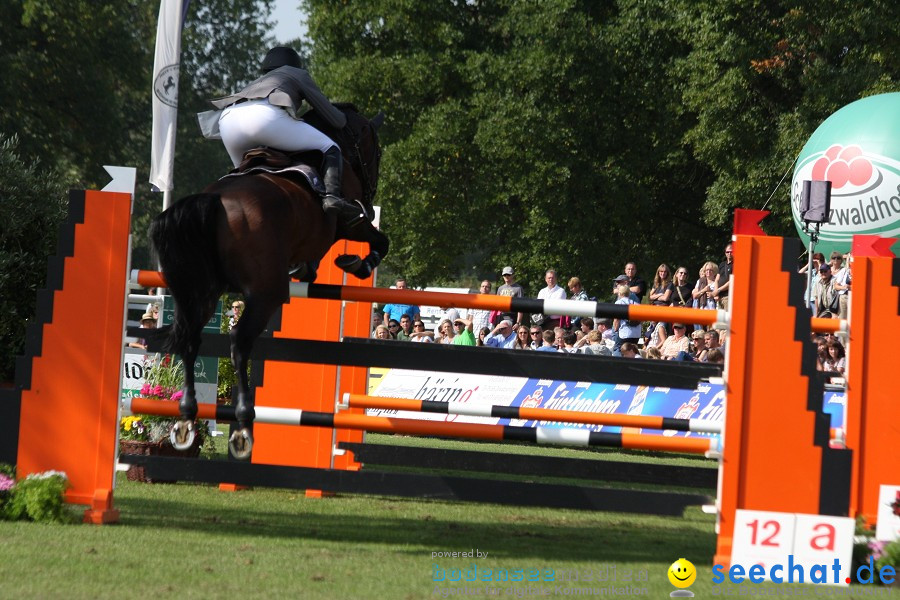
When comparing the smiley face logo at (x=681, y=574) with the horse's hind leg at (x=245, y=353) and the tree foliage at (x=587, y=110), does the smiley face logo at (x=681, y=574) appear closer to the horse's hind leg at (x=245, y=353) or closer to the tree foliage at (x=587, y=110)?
the horse's hind leg at (x=245, y=353)

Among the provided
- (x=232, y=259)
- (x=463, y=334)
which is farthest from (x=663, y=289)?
(x=232, y=259)

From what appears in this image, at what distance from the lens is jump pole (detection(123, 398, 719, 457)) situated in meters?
4.80

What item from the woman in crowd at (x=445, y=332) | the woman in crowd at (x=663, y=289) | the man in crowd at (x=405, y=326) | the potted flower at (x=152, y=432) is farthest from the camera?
the man in crowd at (x=405, y=326)

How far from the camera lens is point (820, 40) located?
72.1ft

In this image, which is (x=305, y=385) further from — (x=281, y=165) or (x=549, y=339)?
(x=549, y=339)

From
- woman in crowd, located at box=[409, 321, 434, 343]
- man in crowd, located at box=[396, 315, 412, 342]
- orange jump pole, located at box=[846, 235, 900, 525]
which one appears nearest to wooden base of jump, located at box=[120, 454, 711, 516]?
orange jump pole, located at box=[846, 235, 900, 525]

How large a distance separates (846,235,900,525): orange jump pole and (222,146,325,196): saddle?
8.87 ft

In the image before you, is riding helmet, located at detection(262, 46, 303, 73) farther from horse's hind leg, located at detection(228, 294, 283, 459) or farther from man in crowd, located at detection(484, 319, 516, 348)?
man in crowd, located at detection(484, 319, 516, 348)

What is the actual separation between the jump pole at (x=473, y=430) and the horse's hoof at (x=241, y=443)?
8 centimetres

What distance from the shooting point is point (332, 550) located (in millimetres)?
4766

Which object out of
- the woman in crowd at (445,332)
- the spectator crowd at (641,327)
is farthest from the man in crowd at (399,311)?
the spectator crowd at (641,327)

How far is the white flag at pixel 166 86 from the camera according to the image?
44.7ft

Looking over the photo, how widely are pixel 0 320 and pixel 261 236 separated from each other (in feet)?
12.5

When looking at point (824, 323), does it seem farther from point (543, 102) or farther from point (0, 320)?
point (543, 102)
